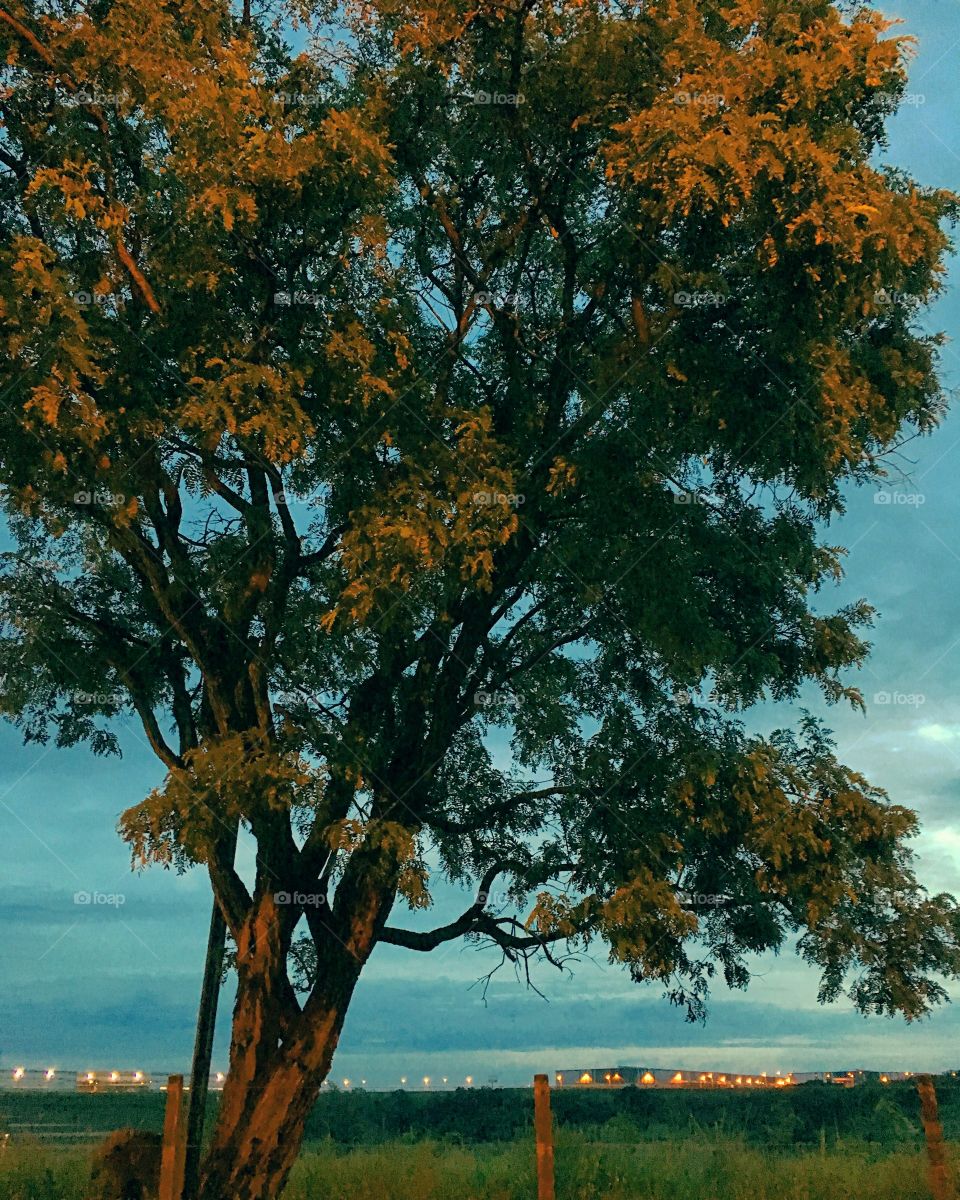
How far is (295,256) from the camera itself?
15.5m

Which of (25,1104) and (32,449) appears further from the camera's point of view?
(25,1104)

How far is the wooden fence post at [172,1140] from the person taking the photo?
1275cm

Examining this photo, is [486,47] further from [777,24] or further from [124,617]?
[124,617]

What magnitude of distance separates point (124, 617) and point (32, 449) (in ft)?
17.0

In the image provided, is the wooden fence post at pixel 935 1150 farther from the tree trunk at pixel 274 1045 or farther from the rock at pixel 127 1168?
the rock at pixel 127 1168

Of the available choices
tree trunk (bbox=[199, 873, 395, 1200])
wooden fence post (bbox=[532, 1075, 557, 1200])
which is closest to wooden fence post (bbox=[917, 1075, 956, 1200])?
wooden fence post (bbox=[532, 1075, 557, 1200])

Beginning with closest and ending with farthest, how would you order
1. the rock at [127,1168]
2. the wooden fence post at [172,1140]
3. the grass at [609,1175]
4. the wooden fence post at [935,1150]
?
1. the wooden fence post at [172,1140]
2. the wooden fence post at [935,1150]
3. the grass at [609,1175]
4. the rock at [127,1168]

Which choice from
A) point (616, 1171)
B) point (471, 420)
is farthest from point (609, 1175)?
point (471, 420)

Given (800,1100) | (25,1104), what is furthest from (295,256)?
(25,1104)

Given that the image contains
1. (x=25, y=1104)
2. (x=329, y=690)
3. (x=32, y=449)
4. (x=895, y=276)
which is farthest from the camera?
(x=25, y=1104)

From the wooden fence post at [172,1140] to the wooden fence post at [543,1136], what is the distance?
357 cm

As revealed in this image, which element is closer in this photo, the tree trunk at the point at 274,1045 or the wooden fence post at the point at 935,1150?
the wooden fence post at the point at 935,1150

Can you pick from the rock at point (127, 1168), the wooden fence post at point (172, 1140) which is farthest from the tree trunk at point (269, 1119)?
the wooden fence post at point (172, 1140)

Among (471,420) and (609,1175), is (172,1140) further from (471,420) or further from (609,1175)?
Result: (471,420)
